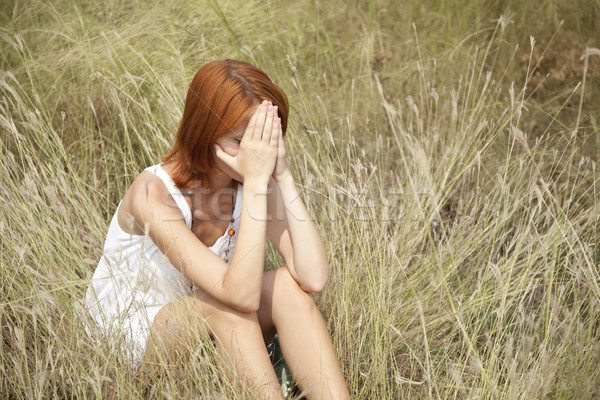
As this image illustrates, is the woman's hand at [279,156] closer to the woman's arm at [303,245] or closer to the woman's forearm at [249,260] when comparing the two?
the woman's arm at [303,245]

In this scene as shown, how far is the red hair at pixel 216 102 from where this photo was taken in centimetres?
191

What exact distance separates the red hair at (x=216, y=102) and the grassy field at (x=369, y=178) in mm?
326

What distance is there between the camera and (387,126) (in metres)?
3.27

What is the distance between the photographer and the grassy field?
1742 mm

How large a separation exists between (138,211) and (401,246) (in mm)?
1005

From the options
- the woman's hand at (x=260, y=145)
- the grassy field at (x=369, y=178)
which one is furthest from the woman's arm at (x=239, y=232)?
the grassy field at (x=369, y=178)

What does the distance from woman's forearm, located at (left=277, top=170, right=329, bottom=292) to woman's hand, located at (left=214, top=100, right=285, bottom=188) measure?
18 cm

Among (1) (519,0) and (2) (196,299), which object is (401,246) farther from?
(1) (519,0)

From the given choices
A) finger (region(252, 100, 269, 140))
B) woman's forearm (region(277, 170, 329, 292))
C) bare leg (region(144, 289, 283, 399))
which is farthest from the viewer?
woman's forearm (region(277, 170, 329, 292))

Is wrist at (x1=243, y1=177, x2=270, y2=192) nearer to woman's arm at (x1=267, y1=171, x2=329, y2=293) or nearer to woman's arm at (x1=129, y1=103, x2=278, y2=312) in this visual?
woman's arm at (x1=129, y1=103, x2=278, y2=312)

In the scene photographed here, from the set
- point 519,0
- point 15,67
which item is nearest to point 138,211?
point 15,67

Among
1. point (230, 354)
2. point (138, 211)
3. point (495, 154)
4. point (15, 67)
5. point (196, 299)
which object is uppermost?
point (15, 67)

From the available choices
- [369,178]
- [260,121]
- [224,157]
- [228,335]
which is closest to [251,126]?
[260,121]

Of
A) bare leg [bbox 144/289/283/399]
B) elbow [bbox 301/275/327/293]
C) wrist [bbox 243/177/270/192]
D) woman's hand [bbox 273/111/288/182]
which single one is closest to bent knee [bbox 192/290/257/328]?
bare leg [bbox 144/289/283/399]
